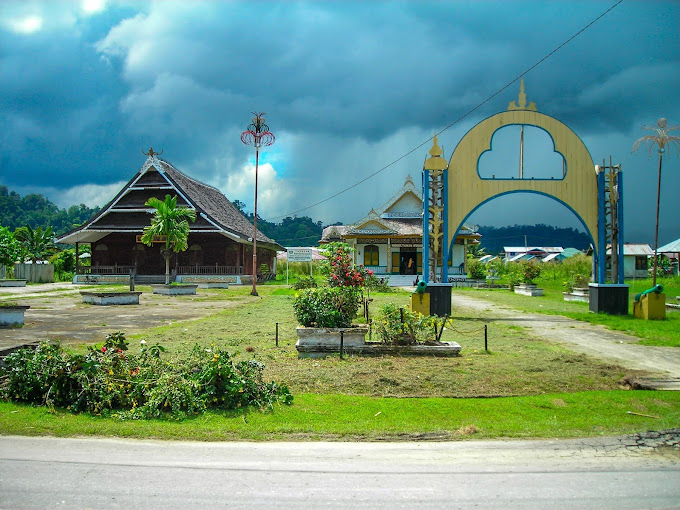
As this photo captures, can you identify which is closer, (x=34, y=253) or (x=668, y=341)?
(x=668, y=341)

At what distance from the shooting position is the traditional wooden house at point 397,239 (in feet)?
133

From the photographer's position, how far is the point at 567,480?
4.49 meters

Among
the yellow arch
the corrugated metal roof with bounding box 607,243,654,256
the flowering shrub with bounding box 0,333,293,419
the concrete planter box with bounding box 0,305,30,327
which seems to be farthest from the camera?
the corrugated metal roof with bounding box 607,243,654,256

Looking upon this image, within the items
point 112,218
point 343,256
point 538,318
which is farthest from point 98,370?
point 112,218

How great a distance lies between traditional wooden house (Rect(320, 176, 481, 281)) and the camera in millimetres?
40594

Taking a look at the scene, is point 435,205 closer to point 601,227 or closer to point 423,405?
point 601,227

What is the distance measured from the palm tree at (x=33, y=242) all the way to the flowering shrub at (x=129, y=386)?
42.9m

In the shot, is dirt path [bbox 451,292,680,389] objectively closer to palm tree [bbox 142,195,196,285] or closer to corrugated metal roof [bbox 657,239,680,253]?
palm tree [bbox 142,195,196,285]

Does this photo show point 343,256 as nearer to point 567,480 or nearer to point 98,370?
point 98,370

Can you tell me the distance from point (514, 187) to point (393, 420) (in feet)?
40.1

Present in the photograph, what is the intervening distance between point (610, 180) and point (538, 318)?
524 centimetres

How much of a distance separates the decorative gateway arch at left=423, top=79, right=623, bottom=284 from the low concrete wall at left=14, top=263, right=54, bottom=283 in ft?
119

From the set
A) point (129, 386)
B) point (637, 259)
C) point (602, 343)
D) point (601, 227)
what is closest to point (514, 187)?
point (601, 227)

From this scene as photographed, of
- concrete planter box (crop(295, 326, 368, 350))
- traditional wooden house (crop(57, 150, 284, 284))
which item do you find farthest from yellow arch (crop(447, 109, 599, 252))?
traditional wooden house (crop(57, 150, 284, 284))
